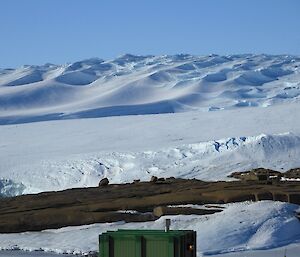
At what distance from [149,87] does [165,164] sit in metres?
45.5

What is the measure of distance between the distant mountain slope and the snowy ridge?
28.7 m

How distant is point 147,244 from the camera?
8.73 m

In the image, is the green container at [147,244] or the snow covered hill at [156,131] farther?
the snow covered hill at [156,131]

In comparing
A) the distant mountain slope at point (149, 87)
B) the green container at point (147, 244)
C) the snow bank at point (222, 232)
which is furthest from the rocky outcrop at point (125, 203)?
the distant mountain slope at point (149, 87)

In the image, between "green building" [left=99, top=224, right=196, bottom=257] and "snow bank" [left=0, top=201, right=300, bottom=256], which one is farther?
"snow bank" [left=0, top=201, right=300, bottom=256]

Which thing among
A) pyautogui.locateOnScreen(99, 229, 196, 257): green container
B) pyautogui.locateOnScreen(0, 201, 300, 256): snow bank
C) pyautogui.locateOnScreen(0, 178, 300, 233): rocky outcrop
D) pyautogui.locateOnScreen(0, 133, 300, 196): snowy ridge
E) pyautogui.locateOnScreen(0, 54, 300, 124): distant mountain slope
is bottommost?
pyautogui.locateOnScreen(99, 229, 196, 257): green container

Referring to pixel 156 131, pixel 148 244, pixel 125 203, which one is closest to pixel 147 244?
pixel 148 244

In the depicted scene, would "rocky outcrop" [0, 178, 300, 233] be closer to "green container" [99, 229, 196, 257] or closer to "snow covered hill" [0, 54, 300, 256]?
"snow covered hill" [0, 54, 300, 256]

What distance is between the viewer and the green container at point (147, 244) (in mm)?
8555

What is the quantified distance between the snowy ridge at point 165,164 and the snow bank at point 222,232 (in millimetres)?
10521

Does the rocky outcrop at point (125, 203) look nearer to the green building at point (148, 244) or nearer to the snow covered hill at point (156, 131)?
the snow covered hill at point (156, 131)

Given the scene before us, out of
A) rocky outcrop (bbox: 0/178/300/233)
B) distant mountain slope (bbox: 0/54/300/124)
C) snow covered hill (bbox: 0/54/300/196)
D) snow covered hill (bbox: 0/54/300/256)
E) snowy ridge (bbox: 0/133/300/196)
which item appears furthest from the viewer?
distant mountain slope (bbox: 0/54/300/124)

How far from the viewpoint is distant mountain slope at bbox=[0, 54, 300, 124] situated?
65.5 m

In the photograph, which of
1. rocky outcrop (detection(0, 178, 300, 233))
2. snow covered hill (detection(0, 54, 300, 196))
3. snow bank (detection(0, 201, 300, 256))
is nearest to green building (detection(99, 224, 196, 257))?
snow bank (detection(0, 201, 300, 256))
